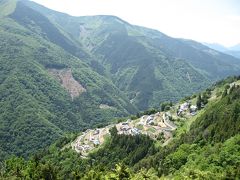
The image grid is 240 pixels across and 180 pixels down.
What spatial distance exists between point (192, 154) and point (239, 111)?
1298 inches

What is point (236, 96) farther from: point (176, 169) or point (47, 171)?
point (47, 171)

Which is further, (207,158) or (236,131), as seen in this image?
(236,131)

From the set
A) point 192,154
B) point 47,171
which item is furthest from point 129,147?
point 47,171

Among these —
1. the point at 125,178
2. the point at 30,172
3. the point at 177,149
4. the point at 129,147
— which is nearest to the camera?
the point at 125,178

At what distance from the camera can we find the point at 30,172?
423 ft

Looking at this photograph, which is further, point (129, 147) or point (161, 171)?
point (129, 147)

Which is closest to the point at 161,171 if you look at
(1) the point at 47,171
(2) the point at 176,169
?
(2) the point at 176,169

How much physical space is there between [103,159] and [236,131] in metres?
77.1

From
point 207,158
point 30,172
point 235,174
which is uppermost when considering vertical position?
point 235,174

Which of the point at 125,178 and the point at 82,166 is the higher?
the point at 125,178

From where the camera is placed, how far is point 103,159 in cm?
19300

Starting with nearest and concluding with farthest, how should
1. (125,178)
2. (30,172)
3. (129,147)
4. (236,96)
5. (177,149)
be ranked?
(125,178) → (30,172) → (177,149) → (236,96) → (129,147)

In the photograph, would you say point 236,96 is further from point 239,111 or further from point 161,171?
point 161,171

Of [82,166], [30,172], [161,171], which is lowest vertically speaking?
[82,166]
